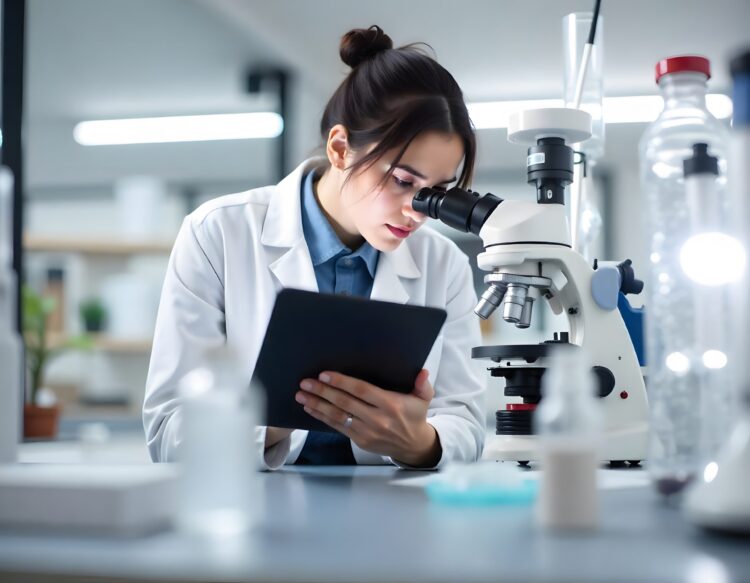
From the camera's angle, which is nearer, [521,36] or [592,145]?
[592,145]

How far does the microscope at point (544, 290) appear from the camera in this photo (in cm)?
138

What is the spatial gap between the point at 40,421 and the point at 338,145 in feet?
6.52

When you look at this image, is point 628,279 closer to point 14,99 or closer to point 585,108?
point 585,108

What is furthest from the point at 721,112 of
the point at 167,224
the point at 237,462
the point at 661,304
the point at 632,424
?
the point at 237,462

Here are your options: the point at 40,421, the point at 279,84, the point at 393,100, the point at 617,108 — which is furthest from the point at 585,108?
the point at 617,108

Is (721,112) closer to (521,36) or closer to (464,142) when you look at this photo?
(521,36)

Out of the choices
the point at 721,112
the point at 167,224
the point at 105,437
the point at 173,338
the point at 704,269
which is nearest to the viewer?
the point at 704,269

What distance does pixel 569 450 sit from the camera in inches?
27.9

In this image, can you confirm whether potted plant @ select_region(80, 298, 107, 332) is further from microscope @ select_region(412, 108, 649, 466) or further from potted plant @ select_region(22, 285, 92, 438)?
microscope @ select_region(412, 108, 649, 466)

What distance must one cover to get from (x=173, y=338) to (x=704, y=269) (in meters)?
0.97

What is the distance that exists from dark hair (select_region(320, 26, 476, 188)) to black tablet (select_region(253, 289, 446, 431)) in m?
0.54

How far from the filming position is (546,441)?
0.71 meters

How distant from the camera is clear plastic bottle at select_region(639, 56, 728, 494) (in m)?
0.91

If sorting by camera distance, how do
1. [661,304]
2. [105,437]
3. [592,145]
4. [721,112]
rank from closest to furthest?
[661,304] < [592,145] < [105,437] < [721,112]
